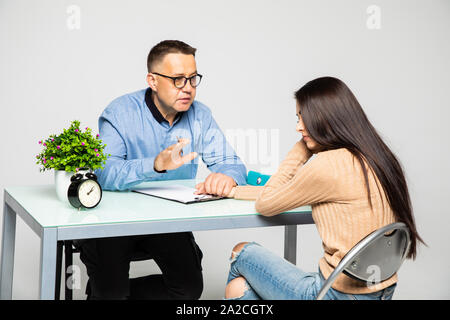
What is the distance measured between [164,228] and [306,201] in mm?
547

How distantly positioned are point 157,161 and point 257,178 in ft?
2.03

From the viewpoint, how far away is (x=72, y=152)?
93.1 inches

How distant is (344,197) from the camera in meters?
2.04

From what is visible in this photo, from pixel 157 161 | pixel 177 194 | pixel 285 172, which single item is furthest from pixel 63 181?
pixel 285 172

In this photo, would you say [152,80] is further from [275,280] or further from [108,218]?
[275,280]

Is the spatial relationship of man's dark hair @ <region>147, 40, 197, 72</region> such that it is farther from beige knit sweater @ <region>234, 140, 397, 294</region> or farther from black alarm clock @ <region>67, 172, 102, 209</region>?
beige knit sweater @ <region>234, 140, 397, 294</region>

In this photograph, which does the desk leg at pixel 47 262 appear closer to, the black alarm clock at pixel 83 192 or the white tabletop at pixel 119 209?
the white tabletop at pixel 119 209

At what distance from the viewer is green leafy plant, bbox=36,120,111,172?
2.34m

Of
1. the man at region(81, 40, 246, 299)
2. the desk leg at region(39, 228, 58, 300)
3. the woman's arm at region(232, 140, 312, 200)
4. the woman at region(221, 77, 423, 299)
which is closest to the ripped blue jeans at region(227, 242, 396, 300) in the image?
the woman at region(221, 77, 423, 299)

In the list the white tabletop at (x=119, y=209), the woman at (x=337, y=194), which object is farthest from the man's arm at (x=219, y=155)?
the woman at (x=337, y=194)

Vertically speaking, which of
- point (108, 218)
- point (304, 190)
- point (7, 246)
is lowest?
point (7, 246)

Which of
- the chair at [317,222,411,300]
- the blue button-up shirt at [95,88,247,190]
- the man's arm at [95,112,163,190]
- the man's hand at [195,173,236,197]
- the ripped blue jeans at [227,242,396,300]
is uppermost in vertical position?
the blue button-up shirt at [95,88,247,190]

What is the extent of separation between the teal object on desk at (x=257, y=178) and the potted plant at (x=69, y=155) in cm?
88

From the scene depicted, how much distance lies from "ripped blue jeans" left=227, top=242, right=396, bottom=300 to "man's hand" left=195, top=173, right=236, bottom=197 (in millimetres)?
345
